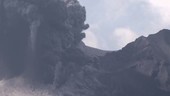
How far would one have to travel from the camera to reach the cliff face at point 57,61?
117812mm

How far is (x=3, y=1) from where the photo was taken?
4911 inches

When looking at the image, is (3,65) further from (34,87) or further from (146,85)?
A: (146,85)

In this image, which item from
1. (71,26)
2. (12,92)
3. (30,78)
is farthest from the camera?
(71,26)

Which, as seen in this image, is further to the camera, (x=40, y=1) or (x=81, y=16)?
(x=81, y=16)

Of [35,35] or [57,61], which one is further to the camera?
[57,61]

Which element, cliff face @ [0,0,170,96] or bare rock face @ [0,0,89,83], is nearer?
cliff face @ [0,0,170,96]

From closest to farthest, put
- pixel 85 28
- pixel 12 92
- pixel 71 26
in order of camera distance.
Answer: pixel 12 92 → pixel 71 26 → pixel 85 28

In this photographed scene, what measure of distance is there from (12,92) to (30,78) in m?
8.94

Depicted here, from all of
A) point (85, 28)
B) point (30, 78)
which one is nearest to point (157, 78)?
point (85, 28)

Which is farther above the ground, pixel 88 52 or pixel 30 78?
pixel 88 52

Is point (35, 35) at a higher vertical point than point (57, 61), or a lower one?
higher

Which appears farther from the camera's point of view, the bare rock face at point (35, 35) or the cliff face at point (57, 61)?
the bare rock face at point (35, 35)

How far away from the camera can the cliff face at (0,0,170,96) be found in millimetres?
117812

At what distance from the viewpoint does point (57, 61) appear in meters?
120
